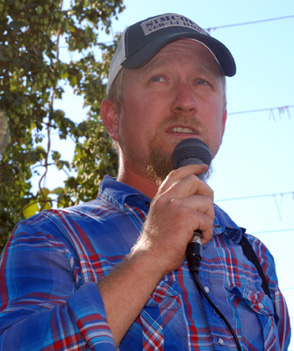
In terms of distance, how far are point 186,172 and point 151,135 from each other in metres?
0.81

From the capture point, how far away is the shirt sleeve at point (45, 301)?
1.77m

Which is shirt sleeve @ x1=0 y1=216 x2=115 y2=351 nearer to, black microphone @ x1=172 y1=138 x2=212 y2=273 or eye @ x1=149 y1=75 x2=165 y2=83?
black microphone @ x1=172 y1=138 x2=212 y2=273

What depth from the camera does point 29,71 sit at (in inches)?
322

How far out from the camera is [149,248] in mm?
1896

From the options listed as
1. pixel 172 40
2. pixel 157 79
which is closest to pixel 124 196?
pixel 157 79

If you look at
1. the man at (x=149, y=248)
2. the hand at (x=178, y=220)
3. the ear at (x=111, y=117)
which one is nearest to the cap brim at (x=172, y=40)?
the man at (x=149, y=248)

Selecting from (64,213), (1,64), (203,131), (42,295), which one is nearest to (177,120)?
(203,131)

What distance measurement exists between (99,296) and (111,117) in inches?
60.1

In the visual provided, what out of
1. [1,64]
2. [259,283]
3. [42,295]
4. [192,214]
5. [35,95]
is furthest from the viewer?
[35,95]

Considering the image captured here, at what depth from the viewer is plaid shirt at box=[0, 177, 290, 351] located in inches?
70.9

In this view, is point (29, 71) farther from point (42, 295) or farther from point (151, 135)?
point (42, 295)

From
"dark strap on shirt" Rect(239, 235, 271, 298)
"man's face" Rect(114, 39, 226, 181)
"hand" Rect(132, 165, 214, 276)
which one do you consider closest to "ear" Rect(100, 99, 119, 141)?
"man's face" Rect(114, 39, 226, 181)

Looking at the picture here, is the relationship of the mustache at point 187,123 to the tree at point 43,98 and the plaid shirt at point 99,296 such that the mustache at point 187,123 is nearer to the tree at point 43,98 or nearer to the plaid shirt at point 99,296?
the plaid shirt at point 99,296

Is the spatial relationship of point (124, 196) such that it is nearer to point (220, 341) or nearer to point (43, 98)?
point (220, 341)
